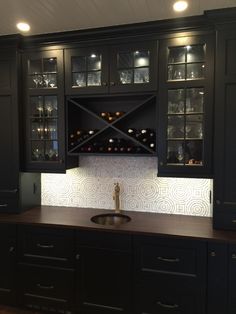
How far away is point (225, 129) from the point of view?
2174 mm

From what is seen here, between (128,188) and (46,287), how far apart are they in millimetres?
1211

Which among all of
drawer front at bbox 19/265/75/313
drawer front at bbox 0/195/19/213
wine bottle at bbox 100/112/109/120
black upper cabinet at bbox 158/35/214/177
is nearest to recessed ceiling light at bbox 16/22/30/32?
wine bottle at bbox 100/112/109/120

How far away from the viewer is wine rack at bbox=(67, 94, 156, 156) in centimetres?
256

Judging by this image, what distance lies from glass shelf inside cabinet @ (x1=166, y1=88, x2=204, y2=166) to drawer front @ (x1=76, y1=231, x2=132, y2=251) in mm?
780

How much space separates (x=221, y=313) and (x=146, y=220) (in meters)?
0.92

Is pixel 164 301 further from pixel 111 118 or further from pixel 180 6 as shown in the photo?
pixel 180 6

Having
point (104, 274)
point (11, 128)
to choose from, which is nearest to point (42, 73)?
point (11, 128)

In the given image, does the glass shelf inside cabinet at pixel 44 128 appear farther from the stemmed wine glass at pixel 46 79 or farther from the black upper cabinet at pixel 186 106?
the black upper cabinet at pixel 186 106

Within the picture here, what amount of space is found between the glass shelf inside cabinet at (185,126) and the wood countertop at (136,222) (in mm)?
549

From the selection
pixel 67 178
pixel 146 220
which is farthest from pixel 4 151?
pixel 146 220

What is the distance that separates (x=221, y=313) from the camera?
2.04 meters

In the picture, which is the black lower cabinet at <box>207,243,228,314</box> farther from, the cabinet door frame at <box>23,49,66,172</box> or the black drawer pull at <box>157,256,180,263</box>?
the cabinet door frame at <box>23,49,66,172</box>

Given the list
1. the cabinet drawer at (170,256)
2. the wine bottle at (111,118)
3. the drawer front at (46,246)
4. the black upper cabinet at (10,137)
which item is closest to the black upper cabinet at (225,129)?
the cabinet drawer at (170,256)

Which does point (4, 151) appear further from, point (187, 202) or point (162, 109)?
point (187, 202)
